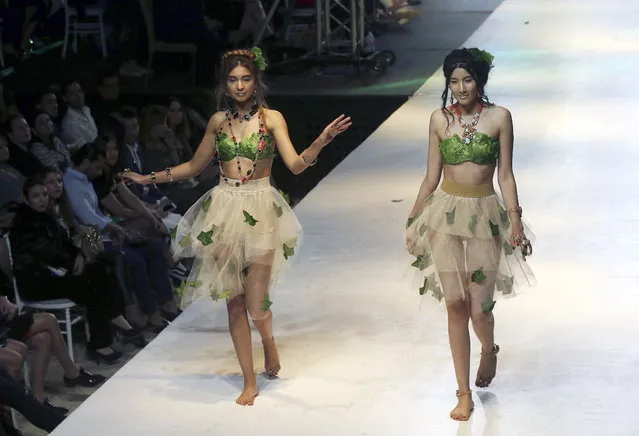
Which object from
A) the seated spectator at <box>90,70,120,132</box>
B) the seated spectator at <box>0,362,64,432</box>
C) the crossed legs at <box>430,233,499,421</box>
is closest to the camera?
the crossed legs at <box>430,233,499,421</box>

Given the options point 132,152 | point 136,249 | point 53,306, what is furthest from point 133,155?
point 53,306

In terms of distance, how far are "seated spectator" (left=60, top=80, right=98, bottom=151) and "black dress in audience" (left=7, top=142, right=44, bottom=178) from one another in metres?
1.12

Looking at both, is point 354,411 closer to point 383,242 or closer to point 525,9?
point 383,242

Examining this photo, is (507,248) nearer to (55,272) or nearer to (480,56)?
(480,56)

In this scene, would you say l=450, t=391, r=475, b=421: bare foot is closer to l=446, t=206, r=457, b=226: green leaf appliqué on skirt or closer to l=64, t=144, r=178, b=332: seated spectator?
l=446, t=206, r=457, b=226: green leaf appliqué on skirt

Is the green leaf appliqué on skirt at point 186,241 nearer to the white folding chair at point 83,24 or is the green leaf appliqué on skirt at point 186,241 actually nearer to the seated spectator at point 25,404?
the seated spectator at point 25,404

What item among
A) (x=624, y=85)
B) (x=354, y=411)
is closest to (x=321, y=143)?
(x=354, y=411)

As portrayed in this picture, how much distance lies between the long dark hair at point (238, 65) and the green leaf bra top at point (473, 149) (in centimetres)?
58

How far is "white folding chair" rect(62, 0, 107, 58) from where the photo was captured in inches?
453

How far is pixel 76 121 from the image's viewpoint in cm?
828

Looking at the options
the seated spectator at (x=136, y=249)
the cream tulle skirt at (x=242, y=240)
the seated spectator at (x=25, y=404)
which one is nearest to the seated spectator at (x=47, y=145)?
the seated spectator at (x=136, y=249)

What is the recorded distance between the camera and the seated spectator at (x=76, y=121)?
27.0 feet

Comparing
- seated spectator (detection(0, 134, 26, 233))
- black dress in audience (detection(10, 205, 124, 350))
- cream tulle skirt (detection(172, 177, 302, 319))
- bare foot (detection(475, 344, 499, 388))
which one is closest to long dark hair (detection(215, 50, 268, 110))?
cream tulle skirt (detection(172, 177, 302, 319))

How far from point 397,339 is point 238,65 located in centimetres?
131
